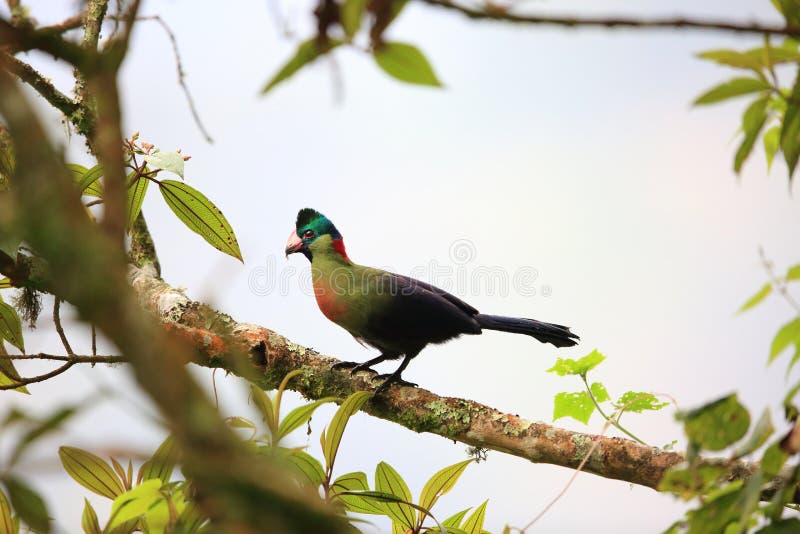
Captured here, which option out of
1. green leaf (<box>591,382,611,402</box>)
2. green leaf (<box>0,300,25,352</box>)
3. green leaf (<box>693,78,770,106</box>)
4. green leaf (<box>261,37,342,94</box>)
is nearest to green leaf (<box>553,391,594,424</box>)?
green leaf (<box>591,382,611,402</box>)

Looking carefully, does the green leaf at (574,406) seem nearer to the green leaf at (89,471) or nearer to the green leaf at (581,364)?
the green leaf at (581,364)

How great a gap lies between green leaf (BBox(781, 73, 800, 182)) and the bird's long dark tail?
7.31 feet

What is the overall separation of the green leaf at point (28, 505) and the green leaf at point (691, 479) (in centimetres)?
74

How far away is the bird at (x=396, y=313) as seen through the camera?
299cm

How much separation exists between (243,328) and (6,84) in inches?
78.6

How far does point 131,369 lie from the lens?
15.7 inches

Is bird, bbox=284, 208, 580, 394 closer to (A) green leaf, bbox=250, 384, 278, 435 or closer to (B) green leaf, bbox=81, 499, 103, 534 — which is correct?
(B) green leaf, bbox=81, 499, 103, 534

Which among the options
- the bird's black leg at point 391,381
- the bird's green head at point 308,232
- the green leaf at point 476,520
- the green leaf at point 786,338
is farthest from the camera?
the bird's green head at point 308,232

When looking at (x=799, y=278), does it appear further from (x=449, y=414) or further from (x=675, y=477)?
(x=449, y=414)

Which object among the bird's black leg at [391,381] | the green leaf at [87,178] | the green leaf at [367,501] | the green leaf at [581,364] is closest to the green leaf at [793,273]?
the green leaf at [367,501]

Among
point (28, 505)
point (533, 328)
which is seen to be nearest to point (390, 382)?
point (533, 328)

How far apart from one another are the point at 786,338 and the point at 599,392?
54.6 inches

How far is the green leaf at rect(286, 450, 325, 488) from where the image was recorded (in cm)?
142

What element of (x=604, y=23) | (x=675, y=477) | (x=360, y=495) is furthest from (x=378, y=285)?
(x=604, y=23)
